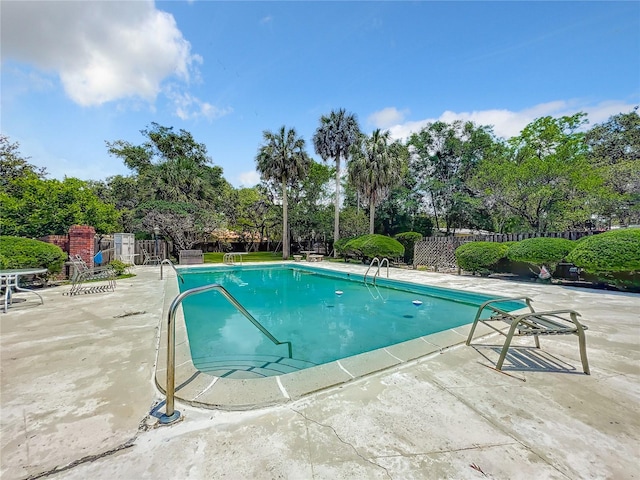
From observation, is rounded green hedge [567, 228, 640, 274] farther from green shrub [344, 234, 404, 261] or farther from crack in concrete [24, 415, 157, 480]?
crack in concrete [24, 415, 157, 480]

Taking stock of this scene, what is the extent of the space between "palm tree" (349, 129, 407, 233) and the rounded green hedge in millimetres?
12010

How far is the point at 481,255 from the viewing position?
1091 centimetres

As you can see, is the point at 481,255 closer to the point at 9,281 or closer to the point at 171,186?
the point at 9,281

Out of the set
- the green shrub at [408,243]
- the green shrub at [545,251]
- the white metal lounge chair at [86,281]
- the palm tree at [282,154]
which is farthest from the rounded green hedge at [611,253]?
the palm tree at [282,154]

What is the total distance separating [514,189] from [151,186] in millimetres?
25669

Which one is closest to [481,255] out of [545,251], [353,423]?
[545,251]

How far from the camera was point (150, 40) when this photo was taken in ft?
29.3

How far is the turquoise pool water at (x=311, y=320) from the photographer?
4543mm

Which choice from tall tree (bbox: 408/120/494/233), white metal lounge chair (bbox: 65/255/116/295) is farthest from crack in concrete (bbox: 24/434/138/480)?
tall tree (bbox: 408/120/494/233)

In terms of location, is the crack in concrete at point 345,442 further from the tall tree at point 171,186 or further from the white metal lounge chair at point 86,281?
the tall tree at point 171,186

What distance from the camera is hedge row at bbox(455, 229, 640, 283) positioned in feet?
23.9

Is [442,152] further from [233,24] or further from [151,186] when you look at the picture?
[151,186]

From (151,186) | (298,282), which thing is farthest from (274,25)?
(151,186)

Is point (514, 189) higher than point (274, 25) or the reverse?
the reverse
